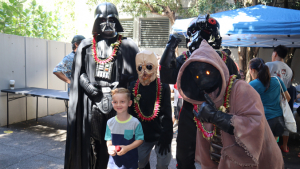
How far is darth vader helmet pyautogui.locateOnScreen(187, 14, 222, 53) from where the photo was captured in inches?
92.0

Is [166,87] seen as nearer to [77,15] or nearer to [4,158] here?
[4,158]

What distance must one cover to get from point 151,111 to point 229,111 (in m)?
1.34

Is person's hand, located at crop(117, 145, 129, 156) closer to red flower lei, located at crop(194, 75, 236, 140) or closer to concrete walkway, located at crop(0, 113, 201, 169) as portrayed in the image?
red flower lei, located at crop(194, 75, 236, 140)

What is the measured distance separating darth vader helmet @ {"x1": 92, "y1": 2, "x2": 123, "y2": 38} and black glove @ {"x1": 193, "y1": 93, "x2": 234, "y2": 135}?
1.86 m

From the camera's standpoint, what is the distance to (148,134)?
2.76m

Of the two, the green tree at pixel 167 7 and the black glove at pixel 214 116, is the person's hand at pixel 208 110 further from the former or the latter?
the green tree at pixel 167 7

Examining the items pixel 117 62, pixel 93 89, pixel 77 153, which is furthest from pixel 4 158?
pixel 117 62

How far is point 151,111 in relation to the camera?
281cm

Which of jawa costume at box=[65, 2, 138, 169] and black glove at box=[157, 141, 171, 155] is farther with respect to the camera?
jawa costume at box=[65, 2, 138, 169]

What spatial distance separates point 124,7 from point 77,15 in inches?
237

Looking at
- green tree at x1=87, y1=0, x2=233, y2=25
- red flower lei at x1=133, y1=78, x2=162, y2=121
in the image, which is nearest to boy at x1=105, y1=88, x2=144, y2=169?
red flower lei at x1=133, y1=78, x2=162, y2=121

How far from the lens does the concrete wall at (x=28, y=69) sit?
19.4 ft

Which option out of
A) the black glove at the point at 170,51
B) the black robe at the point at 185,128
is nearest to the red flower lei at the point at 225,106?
the black robe at the point at 185,128

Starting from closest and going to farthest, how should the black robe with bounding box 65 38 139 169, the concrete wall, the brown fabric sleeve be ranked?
the brown fabric sleeve < the black robe with bounding box 65 38 139 169 < the concrete wall
